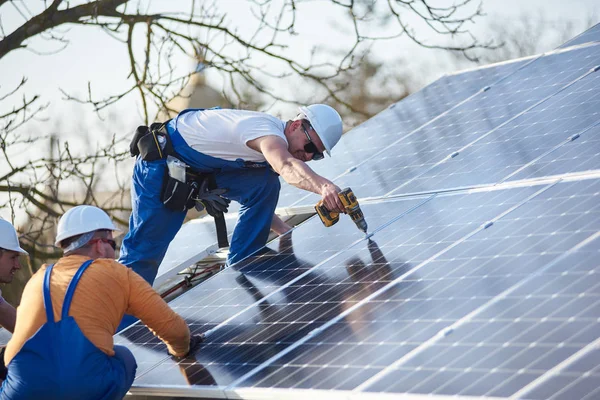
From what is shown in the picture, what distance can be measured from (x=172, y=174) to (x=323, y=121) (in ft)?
4.25

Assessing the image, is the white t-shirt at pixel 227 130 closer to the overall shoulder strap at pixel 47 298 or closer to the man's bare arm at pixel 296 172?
the man's bare arm at pixel 296 172

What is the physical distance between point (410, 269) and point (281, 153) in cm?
153

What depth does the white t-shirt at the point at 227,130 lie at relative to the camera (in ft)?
23.8

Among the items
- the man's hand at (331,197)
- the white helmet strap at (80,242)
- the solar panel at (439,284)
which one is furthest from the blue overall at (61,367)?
the man's hand at (331,197)

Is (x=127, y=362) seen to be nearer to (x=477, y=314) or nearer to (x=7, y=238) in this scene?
(x=7, y=238)

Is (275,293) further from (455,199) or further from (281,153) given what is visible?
(455,199)

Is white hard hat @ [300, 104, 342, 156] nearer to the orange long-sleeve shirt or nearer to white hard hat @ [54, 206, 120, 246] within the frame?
white hard hat @ [54, 206, 120, 246]

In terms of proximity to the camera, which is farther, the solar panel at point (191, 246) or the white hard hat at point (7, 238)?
the solar panel at point (191, 246)

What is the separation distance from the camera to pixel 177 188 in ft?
25.1

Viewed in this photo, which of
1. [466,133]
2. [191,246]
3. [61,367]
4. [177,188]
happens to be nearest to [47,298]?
[61,367]

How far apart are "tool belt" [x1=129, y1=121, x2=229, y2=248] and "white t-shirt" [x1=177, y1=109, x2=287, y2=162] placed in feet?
0.56

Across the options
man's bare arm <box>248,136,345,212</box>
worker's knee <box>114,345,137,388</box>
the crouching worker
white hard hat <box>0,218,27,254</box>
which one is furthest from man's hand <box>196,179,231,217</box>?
worker's knee <box>114,345,137,388</box>

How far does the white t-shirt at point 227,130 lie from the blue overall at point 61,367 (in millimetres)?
2286

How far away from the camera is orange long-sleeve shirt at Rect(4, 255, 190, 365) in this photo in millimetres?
5398
